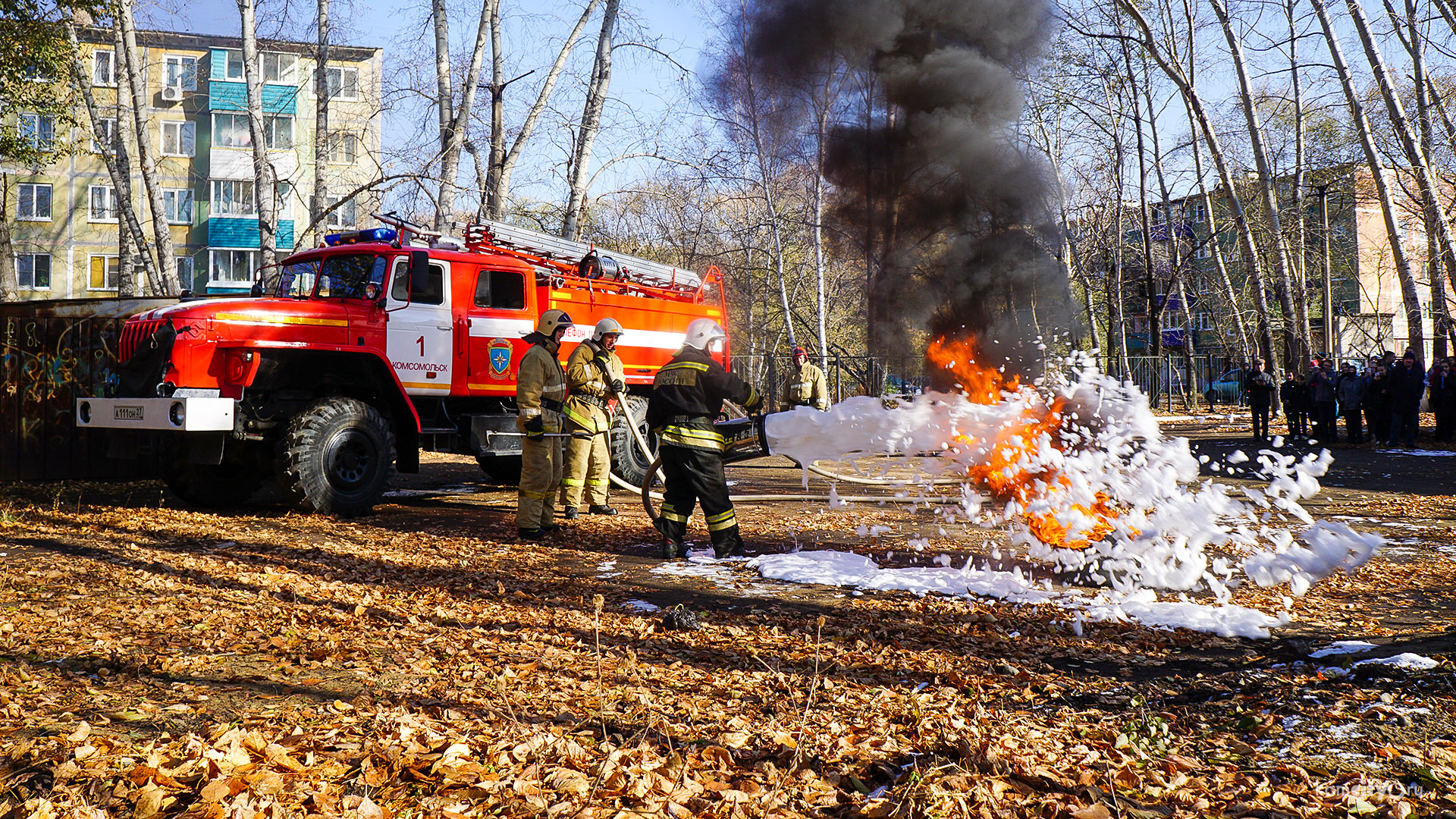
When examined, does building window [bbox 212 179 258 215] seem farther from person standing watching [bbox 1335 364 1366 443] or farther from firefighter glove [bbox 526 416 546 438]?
person standing watching [bbox 1335 364 1366 443]

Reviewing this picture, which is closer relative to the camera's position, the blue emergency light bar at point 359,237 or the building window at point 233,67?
the blue emergency light bar at point 359,237

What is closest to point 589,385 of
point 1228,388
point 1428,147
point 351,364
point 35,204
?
point 351,364

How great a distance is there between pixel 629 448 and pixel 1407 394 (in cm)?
1345

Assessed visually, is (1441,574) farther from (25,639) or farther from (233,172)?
(233,172)

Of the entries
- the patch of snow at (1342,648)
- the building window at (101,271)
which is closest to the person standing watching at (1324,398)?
the patch of snow at (1342,648)

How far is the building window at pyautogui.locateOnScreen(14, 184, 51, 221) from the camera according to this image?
3441 centimetres

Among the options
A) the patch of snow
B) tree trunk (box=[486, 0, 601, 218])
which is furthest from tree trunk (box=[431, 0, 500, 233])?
the patch of snow

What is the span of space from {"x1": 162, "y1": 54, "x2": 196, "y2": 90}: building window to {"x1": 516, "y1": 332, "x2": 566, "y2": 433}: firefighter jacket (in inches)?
1328

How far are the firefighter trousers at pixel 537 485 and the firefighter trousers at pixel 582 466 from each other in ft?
1.25

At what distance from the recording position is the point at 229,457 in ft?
30.9

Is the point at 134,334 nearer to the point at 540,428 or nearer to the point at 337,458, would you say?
the point at 337,458

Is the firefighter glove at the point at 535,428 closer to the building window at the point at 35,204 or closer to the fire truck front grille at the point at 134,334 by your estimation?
the fire truck front grille at the point at 134,334

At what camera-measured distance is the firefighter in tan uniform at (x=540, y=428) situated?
324 inches

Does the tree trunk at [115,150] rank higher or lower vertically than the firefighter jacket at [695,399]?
higher
